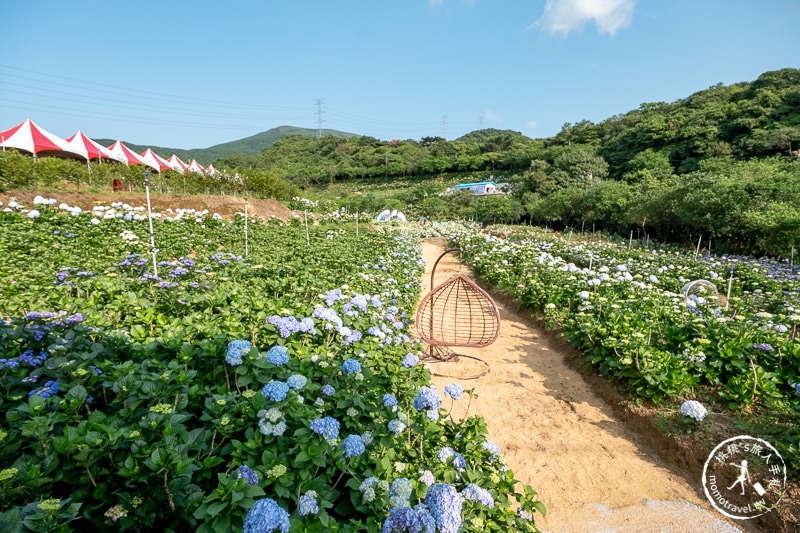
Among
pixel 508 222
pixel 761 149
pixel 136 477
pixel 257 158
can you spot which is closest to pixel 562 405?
pixel 136 477

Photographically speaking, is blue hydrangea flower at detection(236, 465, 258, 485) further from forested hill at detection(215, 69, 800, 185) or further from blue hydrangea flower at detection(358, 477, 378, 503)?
forested hill at detection(215, 69, 800, 185)

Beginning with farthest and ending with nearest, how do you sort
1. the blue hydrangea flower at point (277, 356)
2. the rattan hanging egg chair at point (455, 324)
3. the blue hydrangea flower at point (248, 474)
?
the rattan hanging egg chair at point (455, 324)
the blue hydrangea flower at point (277, 356)
the blue hydrangea flower at point (248, 474)

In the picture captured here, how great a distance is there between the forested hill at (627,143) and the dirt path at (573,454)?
3722 cm

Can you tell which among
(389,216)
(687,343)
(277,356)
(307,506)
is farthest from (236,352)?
(389,216)

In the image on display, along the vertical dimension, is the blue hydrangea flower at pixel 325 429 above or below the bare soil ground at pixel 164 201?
below

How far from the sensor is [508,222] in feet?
119

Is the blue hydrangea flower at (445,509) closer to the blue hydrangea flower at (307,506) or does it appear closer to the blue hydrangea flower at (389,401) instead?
the blue hydrangea flower at (307,506)

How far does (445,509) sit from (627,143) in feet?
178

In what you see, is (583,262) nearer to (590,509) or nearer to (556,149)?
(590,509)

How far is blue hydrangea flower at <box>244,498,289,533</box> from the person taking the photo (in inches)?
42.1
